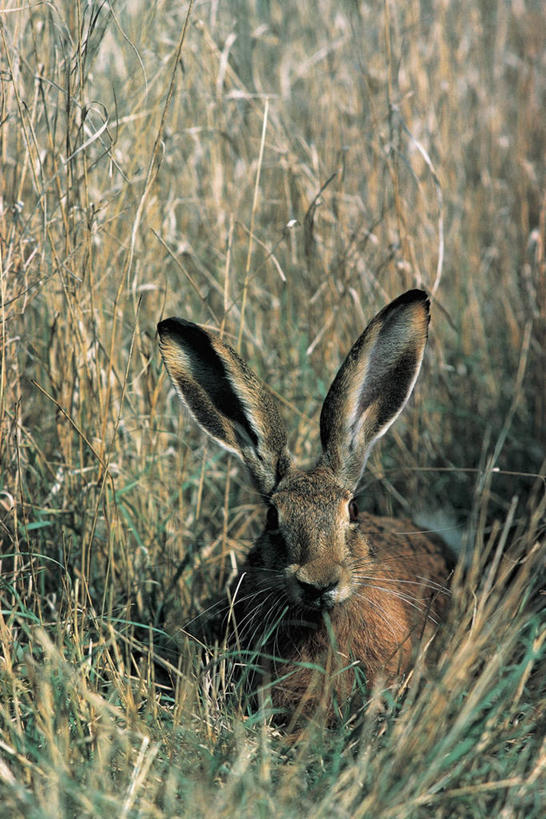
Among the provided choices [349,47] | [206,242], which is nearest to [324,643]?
[206,242]

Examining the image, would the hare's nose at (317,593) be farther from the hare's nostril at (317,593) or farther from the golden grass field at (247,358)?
the golden grass field at (247,358)

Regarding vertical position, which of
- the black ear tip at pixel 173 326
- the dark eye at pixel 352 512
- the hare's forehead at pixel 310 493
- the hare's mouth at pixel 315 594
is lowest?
the hare's mouth at pixel 315 594

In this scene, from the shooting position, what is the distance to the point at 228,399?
139 inches

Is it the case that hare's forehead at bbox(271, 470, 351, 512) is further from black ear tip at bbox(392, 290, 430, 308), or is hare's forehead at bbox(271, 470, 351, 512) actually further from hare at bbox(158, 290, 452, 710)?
black ear tip at bbox(392, 290, 430, 308)

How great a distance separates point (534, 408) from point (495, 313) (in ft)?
2.33

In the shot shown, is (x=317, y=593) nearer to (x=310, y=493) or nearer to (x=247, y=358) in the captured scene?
(x=310, y=493)

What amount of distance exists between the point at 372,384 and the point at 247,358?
4.86ft

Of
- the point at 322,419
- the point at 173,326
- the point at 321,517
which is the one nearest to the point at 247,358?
the point at 322,419

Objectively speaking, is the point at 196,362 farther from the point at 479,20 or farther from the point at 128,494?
the point at 479,20

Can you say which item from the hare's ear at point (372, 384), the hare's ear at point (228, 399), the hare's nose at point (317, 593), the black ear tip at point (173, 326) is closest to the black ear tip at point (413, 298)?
the hare's ear at point (372, 384)

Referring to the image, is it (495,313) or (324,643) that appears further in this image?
(495,313)

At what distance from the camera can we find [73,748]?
103 inches

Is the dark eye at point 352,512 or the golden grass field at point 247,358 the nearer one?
the golden grass field at point 247,358

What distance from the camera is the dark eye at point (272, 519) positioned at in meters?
3.26
